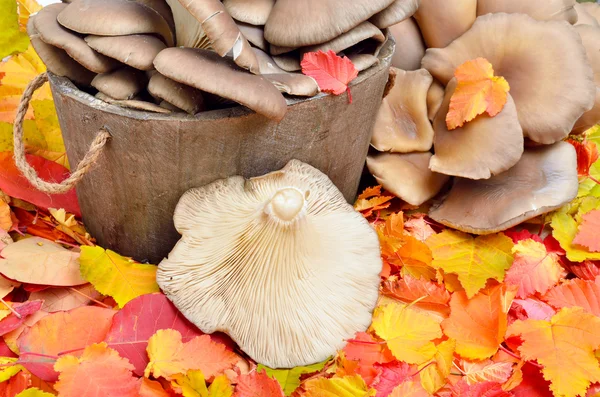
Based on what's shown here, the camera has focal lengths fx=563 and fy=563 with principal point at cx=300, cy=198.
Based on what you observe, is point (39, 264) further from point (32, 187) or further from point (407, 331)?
point (407, 331)

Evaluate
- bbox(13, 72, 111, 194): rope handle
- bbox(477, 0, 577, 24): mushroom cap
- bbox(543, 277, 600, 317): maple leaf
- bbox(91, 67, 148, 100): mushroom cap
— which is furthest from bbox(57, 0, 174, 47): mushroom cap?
bbox(543, 277, 600, 317): maple leaf

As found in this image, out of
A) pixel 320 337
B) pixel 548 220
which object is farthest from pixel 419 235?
pixel 320 337

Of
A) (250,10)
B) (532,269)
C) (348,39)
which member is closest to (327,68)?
(348,39)

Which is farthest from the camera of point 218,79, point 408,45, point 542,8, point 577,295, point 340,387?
point 408,45

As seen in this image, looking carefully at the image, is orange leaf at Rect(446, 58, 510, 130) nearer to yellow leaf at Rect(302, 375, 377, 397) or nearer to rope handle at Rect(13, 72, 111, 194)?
yellow leaf at Rect(302, 375, 377, 397)

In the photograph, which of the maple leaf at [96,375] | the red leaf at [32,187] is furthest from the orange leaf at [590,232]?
the red leaf at [32,187]

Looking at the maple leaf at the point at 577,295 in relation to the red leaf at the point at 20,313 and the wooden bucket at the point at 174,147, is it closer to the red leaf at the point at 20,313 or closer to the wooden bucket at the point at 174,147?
the wooden bucket at the point at 174,147

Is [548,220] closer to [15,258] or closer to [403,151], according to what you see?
Result: [403,151]
